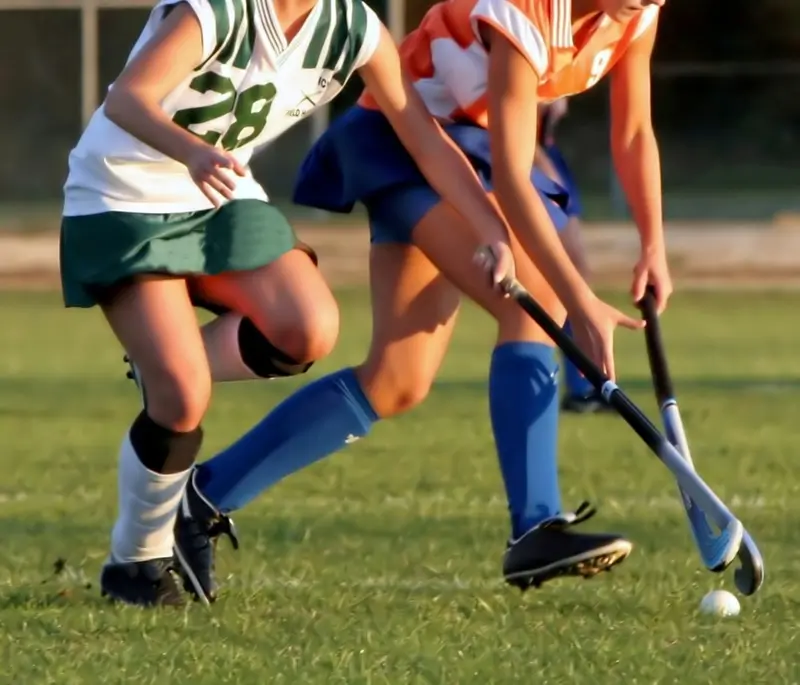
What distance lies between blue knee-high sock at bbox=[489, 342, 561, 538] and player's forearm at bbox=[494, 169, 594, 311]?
22cm

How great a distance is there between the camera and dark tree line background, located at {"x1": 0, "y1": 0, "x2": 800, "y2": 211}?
65.9ft

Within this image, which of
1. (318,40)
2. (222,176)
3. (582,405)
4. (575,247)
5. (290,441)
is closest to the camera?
(222,176)

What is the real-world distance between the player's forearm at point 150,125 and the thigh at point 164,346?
37cm

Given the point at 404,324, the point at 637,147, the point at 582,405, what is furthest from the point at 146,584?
the point at 582,405

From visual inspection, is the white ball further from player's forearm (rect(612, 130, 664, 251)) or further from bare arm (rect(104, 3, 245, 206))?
bare arm (rect(104, 3, 245, 206))

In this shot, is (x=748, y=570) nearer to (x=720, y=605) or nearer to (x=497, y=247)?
(x=720, y=605)

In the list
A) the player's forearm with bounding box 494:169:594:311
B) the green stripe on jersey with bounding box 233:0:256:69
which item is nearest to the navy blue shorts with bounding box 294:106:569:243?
the player's forearm with bounding box 494:169:594:311

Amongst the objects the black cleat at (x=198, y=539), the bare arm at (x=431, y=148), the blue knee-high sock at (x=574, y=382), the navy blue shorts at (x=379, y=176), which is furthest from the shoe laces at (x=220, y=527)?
the blue knee-high sock at (x=574, y=382)

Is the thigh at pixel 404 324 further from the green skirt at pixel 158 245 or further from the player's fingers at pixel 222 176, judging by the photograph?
the player's fingers at pixel 222 176

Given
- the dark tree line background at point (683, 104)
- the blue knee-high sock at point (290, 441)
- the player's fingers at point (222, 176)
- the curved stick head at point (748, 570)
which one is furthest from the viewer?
the dark tree line background at point (683, 104)

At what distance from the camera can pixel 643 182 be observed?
14.2 ft

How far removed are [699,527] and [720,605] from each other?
0.65 feet

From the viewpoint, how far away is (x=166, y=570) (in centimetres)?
397

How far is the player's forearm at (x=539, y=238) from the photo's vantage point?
3.91 meters
